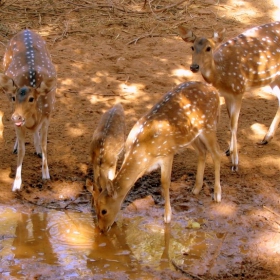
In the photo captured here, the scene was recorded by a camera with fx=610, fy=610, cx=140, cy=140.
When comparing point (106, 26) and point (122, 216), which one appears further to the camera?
point (106, 26)

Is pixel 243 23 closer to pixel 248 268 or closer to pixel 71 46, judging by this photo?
pixel 71 46

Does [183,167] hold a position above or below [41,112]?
below

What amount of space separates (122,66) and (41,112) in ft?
11.7

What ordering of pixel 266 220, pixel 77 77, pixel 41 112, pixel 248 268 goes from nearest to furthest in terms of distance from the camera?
pixel 248 268
pixel 266 220
pixel 41 112
pixel 77 77

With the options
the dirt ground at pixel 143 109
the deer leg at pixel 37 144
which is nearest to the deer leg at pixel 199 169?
the dirt ground at pixel 143 109

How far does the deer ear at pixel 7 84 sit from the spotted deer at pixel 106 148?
1159mm

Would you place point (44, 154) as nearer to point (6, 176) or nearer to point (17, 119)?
point (6, 176)

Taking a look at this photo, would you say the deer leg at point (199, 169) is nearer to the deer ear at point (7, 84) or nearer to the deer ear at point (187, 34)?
the deer ear at point (187, 34)

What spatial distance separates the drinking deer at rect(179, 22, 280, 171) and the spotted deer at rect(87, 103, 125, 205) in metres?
1.31

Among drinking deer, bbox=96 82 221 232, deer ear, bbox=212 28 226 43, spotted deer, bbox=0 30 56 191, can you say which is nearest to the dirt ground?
spotted deer, bbox=0 30 56 191

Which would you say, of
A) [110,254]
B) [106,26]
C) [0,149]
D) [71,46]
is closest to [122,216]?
[110,254]

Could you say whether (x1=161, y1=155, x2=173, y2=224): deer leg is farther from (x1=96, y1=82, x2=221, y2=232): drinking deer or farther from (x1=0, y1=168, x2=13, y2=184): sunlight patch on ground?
(x1=0, y1=168, x2=13, y2=184): sunlight patch on ground

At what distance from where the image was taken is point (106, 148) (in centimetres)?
714

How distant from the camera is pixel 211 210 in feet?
23.6
